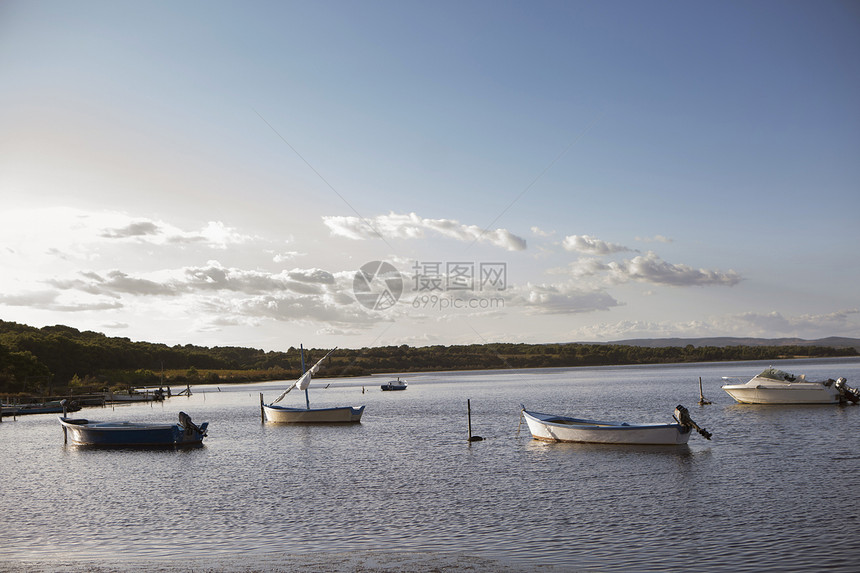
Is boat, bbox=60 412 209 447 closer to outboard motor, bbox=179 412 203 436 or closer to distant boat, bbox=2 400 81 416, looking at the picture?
outboard motor, bbox=179 412 203 436

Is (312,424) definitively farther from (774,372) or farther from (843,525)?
(843,525)

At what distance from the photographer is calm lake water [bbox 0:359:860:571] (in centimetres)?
1723

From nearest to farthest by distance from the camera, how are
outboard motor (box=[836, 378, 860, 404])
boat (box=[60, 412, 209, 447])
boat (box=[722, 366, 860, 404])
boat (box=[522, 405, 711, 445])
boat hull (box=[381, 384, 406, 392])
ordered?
boat (box=[522, 405, 711, 445]) → boat (box=[60, 412, 209, 447]) → outboard motor (box=[836, 378, 860, 404]) → boat (box=[722, 366, 860, 404]) → boat hull (box=[381, 384, 406, 392])

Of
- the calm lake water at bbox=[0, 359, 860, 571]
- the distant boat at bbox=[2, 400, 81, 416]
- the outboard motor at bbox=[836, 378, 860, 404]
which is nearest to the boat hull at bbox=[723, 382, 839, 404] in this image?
the outboard motor at bbox=[836, 378, 860, 404]

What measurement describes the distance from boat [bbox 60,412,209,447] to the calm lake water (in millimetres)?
881

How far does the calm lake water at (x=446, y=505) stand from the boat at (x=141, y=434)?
0.88m

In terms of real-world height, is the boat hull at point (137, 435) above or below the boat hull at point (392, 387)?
above

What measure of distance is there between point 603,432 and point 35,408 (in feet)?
229

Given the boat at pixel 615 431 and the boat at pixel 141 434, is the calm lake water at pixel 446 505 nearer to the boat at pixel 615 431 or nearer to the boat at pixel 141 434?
the boat at pixel 615 431

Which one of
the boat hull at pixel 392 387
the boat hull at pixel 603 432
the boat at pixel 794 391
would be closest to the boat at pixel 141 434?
the boat hull at pixel 603 432

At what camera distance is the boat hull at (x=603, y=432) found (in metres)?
37.1

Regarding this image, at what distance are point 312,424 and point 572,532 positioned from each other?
148 ft

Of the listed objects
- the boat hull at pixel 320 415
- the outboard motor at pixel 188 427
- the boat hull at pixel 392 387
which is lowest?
the boat hull at pixel 392 387

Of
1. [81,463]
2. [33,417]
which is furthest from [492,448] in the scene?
[33,417]
